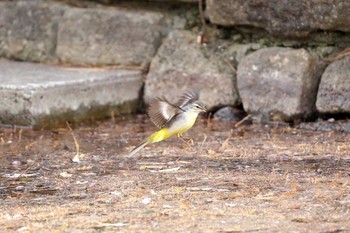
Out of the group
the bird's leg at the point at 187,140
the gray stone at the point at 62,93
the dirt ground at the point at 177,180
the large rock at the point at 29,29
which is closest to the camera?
the dirt ground at the point at 177,180

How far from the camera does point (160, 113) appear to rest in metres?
5.49

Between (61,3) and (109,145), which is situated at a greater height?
(61,3)

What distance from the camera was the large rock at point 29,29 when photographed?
7164 millimetres

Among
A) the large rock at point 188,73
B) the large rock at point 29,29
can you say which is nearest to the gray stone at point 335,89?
the large rock at point 188,73

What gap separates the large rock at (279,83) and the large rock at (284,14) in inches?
6.6

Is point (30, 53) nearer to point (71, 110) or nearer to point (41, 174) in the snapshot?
point (71, 110)

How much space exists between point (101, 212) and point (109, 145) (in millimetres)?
1724

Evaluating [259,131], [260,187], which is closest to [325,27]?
[259,131]

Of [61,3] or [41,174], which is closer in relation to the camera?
[41,174]

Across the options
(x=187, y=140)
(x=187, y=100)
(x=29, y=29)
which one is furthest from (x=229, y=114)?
(x=29, y=29)

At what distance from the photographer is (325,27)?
609 cm

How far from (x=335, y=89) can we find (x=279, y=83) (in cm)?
38

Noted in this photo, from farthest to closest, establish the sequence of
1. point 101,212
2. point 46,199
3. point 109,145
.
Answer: point 109,145 → point 46,199 → point 101,212

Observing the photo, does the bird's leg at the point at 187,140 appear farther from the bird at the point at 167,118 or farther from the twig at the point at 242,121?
the twig at the point at 242,121
